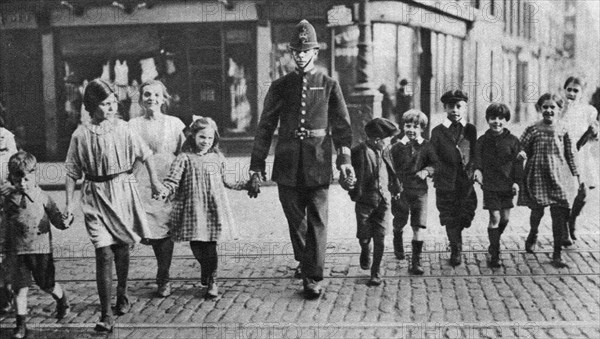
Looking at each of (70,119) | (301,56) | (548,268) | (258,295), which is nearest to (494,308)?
(548,268)

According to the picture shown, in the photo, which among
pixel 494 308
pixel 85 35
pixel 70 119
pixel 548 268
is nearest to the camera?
pixel 494 308

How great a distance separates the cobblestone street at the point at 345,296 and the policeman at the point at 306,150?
16.3 inches

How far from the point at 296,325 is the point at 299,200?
1.21 metres

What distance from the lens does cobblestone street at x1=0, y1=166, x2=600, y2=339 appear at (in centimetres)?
502

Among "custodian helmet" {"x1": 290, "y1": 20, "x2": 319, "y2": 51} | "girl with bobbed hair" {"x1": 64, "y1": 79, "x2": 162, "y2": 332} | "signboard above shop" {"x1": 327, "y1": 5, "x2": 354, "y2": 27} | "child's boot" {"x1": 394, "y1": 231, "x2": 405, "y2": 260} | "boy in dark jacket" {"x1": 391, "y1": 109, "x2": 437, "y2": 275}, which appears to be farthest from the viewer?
"signboard above shop" {"x1": 327, "y1": 5, "x2": 354, "y2": 27}

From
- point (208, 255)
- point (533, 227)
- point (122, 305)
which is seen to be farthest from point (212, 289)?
point (533, 227)

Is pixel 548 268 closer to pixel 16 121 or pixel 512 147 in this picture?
pixel 512 147

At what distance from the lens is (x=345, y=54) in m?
11.5

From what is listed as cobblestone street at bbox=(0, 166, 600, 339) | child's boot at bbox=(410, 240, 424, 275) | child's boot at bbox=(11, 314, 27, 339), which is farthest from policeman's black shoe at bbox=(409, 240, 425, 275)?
child's boot at bbox=(11, 314, 27, 339)

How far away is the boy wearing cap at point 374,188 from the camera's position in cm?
616

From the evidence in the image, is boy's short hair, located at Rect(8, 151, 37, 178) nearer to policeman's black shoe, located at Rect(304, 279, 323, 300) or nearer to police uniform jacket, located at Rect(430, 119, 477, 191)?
policeman's black shoe, located at Rect(304, 279, 323, 300)

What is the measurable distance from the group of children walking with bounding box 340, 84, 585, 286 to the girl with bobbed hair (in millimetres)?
2092

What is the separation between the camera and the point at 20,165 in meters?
5.20

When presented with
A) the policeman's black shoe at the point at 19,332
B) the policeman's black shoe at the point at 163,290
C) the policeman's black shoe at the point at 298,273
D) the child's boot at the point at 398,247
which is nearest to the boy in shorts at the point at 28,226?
the policeman's black shoe at the point at 19,332
